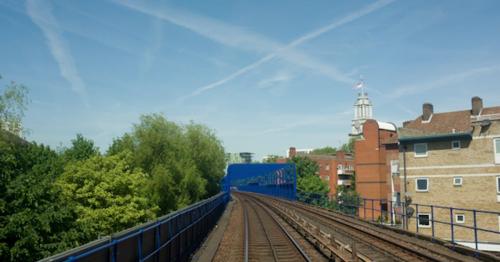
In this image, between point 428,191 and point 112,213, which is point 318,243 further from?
point 428,191

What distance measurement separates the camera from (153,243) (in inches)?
432

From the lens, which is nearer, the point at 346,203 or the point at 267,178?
the point at 346,203

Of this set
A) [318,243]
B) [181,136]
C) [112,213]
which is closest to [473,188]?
[318,243]

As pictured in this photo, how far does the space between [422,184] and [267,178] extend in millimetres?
47424

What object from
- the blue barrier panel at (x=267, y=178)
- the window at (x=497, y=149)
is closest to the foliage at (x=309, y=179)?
the blue barrier panel at (x=267, y=178)

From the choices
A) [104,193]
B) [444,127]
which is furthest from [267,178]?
[104,193]

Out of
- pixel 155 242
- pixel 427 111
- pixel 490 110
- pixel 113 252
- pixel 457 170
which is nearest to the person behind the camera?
pixel 113 252

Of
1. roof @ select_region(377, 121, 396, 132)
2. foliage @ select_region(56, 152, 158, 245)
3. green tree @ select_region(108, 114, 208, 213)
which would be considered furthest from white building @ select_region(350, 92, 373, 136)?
foliage @ select_region(56, 152, 158, 245)

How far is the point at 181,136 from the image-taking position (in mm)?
57125

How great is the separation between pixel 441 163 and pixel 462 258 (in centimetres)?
2654

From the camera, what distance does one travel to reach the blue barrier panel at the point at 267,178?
65.2 metres

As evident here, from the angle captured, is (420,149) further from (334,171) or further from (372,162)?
(334,171)

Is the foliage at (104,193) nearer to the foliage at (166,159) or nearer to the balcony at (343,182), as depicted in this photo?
the foliage at (166,159)

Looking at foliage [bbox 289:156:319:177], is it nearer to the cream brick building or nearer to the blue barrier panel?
the blue barrier panel
